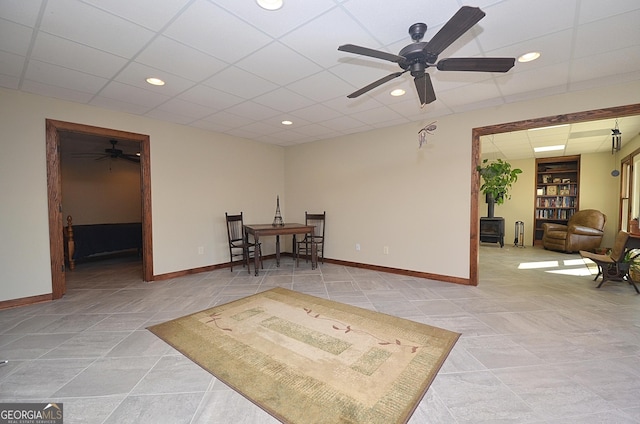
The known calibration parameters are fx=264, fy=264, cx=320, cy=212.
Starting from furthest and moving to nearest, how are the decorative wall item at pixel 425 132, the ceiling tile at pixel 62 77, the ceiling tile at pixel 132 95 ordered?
the decorative wall item at pixel 425 132 → the ceiling tile at pixel 132 95 → the ceiling tile at pixel 62 77

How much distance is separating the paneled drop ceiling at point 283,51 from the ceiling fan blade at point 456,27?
0.99 ft

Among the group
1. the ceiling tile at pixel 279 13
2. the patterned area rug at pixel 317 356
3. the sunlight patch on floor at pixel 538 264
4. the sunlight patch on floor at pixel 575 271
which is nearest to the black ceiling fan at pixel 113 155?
the patterned area rug at pixel 317 356

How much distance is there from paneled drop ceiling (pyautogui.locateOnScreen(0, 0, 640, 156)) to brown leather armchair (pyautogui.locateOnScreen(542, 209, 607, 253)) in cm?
450

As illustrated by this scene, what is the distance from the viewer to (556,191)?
725cm

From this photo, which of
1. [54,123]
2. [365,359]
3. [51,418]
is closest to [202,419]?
[51,418]

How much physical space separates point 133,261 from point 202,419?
16.9 feet

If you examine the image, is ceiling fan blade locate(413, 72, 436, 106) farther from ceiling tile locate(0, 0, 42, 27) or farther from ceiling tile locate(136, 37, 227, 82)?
ceiling tile locate(0, 0, 42, 27)

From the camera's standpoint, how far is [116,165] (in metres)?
6.34

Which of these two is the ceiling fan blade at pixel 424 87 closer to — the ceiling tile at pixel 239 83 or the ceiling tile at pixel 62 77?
the ceiling tile at pixel 239 83

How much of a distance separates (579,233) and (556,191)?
1889 mm

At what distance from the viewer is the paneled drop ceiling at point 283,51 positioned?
1772 millimetres

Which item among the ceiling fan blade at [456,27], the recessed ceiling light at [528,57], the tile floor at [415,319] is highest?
the recessed ceiling light at [528,57]

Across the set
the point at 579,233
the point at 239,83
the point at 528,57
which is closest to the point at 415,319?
the point at 528,57

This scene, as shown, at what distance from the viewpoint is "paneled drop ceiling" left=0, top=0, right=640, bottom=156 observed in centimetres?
177
